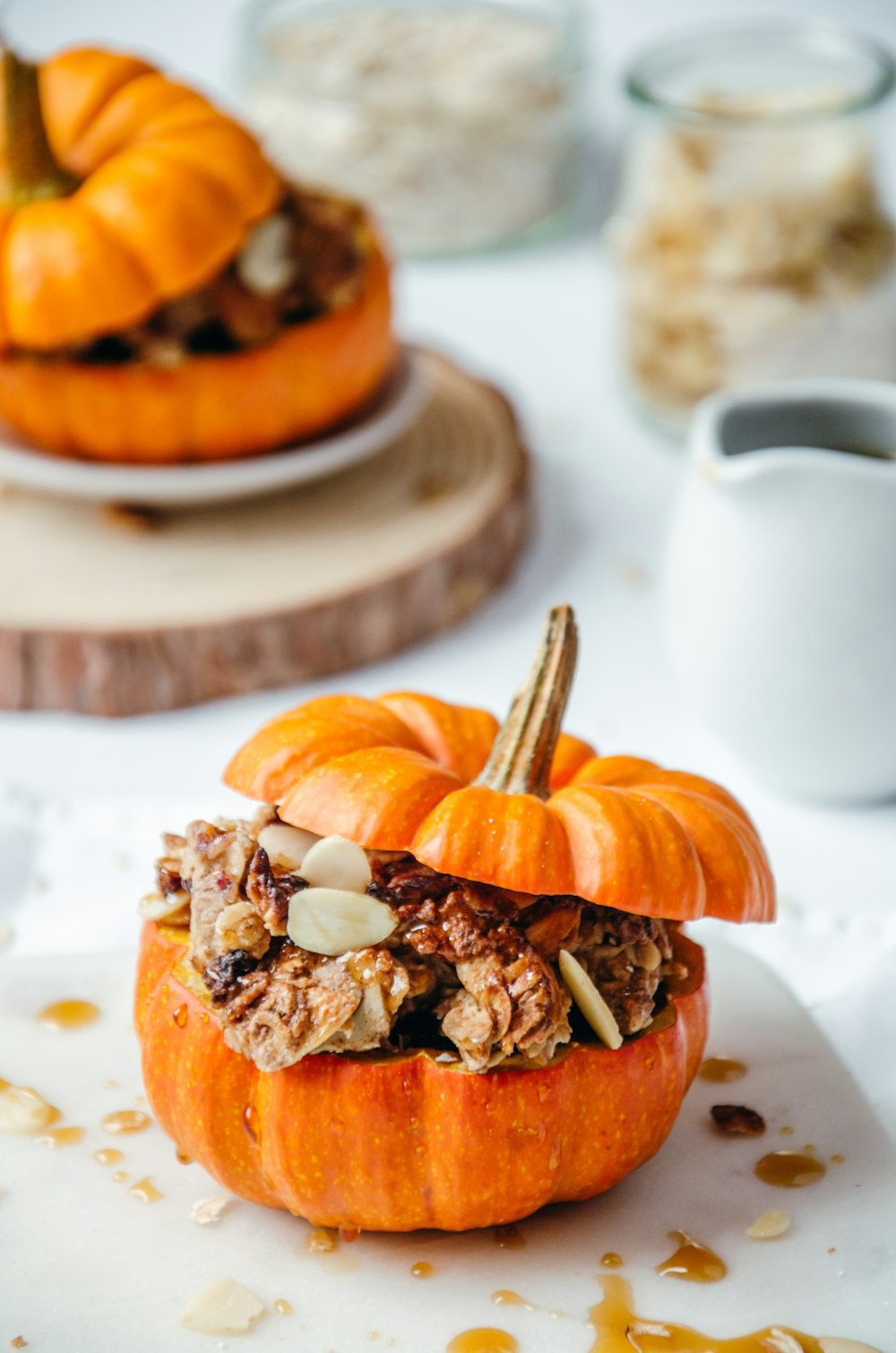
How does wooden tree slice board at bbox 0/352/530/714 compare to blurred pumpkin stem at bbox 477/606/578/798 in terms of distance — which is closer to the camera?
blurred pumpkin stem at bbox 477/606/578/798

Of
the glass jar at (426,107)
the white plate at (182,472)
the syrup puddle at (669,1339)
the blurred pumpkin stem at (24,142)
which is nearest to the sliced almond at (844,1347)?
the syrup puddle at (669,1339)

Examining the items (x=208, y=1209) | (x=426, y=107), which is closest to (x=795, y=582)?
(x=208, y=1209)

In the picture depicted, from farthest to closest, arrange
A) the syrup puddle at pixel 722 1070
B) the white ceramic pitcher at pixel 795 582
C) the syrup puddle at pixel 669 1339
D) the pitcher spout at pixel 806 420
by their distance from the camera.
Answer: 1. the pitcher spout at pixel 806 420
2. the white ceramic pitcher at pixel 795 582
3. the syrup puddle at pixel 722 1070
4. the syrup puddle at pixel 669 1339

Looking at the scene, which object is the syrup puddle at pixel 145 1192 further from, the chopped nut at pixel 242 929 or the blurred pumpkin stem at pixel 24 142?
the blurred pumpkin stem at pixel 24 142

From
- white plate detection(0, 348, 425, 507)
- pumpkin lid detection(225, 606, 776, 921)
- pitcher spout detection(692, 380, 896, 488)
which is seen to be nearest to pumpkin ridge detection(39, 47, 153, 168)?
white plate detection(0, 348, 425, 507)

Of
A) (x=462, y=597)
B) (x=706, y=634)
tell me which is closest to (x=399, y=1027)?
(x=706, y=634)

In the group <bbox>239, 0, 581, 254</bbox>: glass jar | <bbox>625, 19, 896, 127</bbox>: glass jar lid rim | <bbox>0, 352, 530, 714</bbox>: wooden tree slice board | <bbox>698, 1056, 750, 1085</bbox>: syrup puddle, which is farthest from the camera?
<bbox>239, 0, 581, 254</bbox>: glass jar

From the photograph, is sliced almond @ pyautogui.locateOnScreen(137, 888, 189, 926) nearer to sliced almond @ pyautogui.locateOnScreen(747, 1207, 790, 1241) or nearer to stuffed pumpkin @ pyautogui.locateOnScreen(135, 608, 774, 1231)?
stuffed pumpkin @ pyautogui.locateOnScreen(135, 608, 774, 1231)
